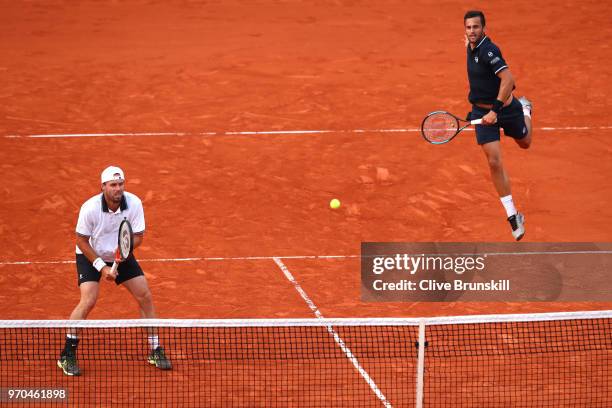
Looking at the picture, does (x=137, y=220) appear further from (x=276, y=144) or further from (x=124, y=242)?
(x=276, y=144)

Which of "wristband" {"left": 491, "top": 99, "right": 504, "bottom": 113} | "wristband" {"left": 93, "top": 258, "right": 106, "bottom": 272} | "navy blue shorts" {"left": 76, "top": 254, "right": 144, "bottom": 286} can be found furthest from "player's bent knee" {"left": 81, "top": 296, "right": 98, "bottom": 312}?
"wristband" {"left": 491, "top": 99, "right": 504, "bottom": 113}

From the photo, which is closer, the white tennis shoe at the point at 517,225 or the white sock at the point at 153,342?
the white sock at the point at 153,342

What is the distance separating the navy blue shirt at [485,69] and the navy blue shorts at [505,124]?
17cm

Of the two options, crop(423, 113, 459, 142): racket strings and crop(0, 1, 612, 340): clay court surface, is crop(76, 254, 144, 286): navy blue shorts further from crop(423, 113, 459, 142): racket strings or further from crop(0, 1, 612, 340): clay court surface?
crop(423, 113, 459, 142): racket strings

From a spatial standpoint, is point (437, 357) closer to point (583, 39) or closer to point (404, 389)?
point (404, 389)

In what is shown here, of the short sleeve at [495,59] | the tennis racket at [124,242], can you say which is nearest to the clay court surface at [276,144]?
the tennis racket at [124,242]

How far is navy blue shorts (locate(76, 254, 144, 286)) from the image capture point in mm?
9586

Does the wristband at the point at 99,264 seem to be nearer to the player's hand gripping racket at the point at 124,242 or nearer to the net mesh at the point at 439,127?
the player's hand gripping racket at the point at 124,242

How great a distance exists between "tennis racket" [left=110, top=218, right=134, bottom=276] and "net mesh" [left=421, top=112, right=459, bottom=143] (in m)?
3.71

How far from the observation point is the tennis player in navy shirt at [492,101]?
10.8m

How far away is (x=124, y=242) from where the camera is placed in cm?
933

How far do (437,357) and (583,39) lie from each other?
12.1 meters

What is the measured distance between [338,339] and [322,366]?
0.54 meters

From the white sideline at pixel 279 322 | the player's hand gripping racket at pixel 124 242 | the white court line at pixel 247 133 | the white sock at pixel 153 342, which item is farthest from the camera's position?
the white court line at pixel 247 133
